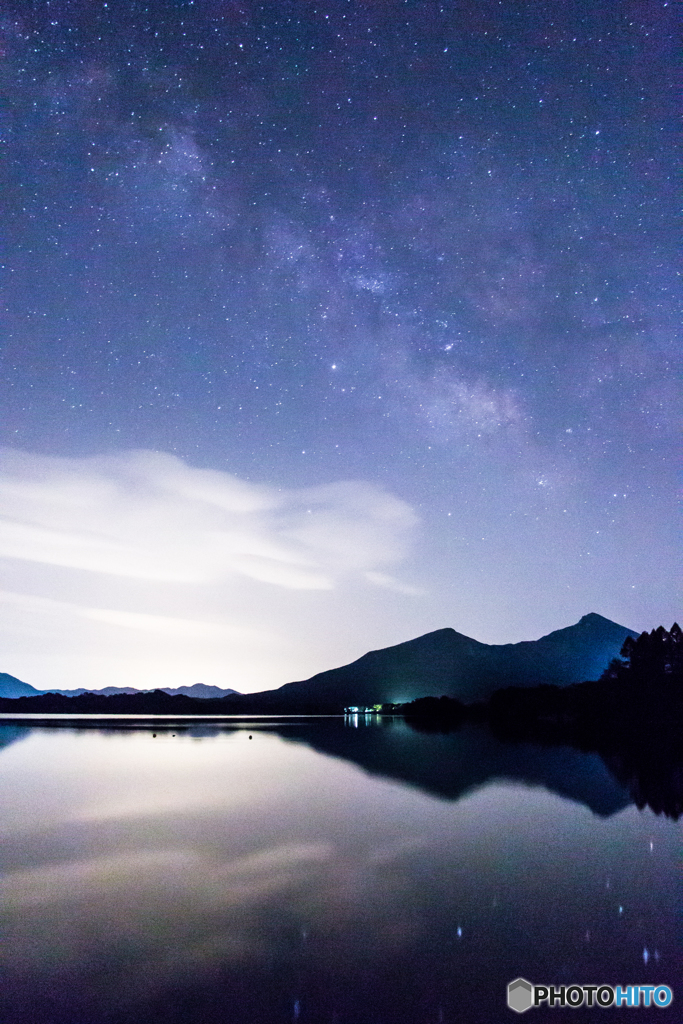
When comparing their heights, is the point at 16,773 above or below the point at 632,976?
below

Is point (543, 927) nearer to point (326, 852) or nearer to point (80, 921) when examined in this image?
point (326, 852)

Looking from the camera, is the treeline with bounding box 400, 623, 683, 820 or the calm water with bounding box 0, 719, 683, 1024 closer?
the calm water with bounding box 0, 719, 683, 1024

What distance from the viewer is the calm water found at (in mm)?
9312

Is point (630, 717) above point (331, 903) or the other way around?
the other way around

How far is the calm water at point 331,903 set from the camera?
9.31 m

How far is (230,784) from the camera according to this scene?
3384 centimetres

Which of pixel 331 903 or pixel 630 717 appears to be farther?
pixel 630 717

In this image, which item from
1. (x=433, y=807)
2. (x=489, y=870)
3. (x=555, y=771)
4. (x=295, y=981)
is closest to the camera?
(x=295, y=981)

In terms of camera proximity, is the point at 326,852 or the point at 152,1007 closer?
the point at 152,1007

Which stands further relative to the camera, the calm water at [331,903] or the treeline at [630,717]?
the treeline at [630,717]

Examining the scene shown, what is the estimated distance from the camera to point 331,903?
44.2 feet

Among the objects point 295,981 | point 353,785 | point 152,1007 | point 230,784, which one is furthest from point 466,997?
point 230,784

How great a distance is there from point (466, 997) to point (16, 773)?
3915 cm

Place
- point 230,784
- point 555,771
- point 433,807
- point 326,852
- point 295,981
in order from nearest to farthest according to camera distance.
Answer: point 295,981
point 326,852
point 433,807
point 230,784
point 555,771
